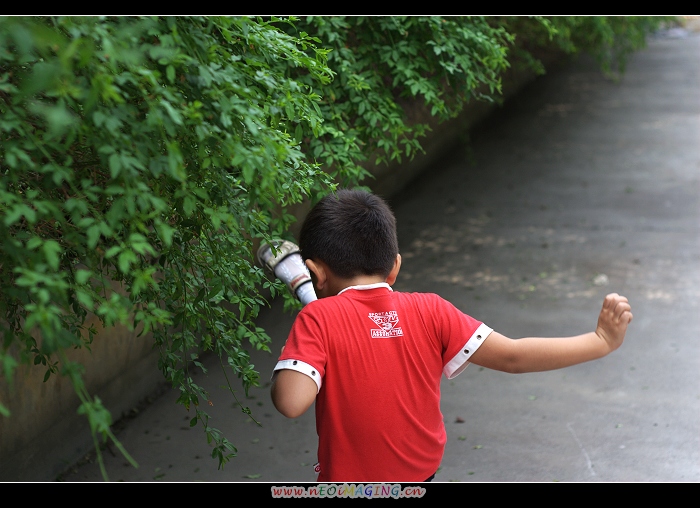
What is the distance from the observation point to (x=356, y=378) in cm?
200

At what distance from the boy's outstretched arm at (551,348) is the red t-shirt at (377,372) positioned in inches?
2.0

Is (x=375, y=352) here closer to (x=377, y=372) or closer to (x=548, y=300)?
(x=377, y=372)

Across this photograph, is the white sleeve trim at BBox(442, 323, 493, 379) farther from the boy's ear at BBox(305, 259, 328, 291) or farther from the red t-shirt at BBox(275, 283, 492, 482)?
the boy's ear at BBox(305, 259, 328, 291)

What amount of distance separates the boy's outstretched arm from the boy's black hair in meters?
0.35

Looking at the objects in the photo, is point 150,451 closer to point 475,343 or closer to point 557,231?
point 475,343

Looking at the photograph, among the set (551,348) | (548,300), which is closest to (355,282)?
(551,348)

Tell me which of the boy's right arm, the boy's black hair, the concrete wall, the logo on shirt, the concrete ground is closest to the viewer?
the boy's right arm

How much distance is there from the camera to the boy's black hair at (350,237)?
2.13m

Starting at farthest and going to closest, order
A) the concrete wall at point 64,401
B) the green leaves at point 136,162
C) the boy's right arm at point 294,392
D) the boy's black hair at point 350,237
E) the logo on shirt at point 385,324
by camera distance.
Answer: the concrete wall at point 64,401 < the boy's black hair at point 350,237 < the logo on shirt at point 385,324 < the boy's right arm at point 294,392 < the green leaves at point 136,162

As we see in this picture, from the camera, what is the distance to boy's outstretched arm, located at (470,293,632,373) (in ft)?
6.87

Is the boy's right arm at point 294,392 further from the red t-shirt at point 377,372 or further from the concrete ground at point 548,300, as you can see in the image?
the concrete ground at point 548,300

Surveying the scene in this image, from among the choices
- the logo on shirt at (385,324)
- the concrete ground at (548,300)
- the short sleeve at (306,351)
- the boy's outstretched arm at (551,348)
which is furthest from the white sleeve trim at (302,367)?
the concrete ground at (548,300)

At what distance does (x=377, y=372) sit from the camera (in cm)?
201

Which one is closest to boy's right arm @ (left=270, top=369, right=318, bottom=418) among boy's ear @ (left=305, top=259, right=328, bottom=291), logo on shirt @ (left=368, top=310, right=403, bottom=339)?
logo on shirt @ (left=368, top=310, right=403, bottom=339)
